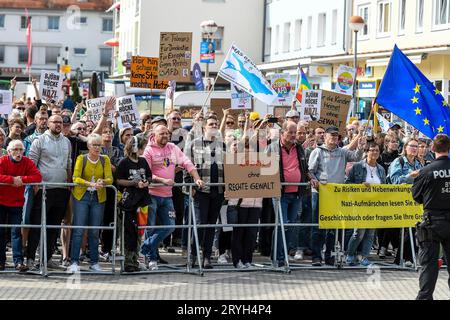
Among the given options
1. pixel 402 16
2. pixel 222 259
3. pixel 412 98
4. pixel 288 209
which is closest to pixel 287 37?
pixel 402 16

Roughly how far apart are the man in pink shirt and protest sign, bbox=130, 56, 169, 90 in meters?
8.58

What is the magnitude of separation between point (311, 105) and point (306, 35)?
32.1 meters

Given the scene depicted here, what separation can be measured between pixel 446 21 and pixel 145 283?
25.5 metres

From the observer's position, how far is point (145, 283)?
14.7 meters

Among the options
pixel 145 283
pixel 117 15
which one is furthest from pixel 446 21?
pixel 117 15

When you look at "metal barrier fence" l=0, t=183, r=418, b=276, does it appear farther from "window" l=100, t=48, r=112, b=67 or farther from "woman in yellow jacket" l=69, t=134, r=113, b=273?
"window" l=100, t=48, r=112, b=67

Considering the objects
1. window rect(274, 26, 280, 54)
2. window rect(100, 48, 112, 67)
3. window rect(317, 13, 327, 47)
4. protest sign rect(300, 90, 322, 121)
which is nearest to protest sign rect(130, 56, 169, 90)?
protest sign rect(300, 90, 322, 121)

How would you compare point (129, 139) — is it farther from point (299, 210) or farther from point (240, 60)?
point (240, 60)

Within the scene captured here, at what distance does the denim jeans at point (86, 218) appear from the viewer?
15305mm

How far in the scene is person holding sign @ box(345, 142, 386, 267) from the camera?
16.4 m

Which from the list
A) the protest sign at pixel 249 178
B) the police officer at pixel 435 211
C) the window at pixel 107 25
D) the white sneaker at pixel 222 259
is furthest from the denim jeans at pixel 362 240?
the window at pixel 107 25

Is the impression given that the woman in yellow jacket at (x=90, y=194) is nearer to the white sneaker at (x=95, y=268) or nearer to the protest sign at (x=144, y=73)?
the white sneaker at (x=95, y=268)

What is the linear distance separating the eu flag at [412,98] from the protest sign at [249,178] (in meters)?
2.32
